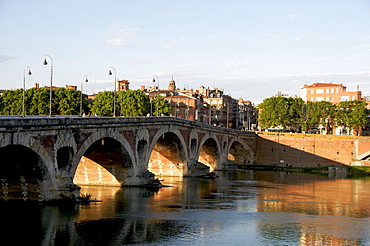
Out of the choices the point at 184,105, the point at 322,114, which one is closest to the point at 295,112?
the point at 322,114

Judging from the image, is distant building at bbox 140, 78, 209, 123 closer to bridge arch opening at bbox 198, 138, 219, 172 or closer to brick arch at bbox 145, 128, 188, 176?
bridge arch opening at bbox 198, 138, 219, 172

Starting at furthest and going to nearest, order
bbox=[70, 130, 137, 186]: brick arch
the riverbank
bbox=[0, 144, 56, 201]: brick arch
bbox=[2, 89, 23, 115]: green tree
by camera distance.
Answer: bbox=[2, 89, 23, 115]: green tree < the riverbank < bbox=[70, 130, 137, 186]: brick arch < bbox=[0, 144, 56, 201]: brick arch

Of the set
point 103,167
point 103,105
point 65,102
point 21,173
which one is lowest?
point 21,173

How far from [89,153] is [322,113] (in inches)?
2793

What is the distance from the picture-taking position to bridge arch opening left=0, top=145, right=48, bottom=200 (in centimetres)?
3881

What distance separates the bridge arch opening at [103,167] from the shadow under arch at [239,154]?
49564 mm

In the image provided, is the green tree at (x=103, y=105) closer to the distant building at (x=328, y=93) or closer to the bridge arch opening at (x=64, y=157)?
the distant building at (x=328, y=93)

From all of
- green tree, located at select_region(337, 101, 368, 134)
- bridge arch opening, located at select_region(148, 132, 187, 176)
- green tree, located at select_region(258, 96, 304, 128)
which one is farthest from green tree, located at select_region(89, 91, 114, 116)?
green tree, located at select_region(337, 101, 368, 134)

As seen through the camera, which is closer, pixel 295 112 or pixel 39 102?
pixel 39 102

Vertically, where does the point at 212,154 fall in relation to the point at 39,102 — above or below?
below

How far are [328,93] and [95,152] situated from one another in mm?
96730

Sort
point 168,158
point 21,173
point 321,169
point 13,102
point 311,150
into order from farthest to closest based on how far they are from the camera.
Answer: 1. point 311,150
2. point 13,102
3. point 321,169
4. point 168,158
5. point 21,173

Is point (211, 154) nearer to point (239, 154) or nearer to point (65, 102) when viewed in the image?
point (239, 154)

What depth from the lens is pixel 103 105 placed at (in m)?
112
